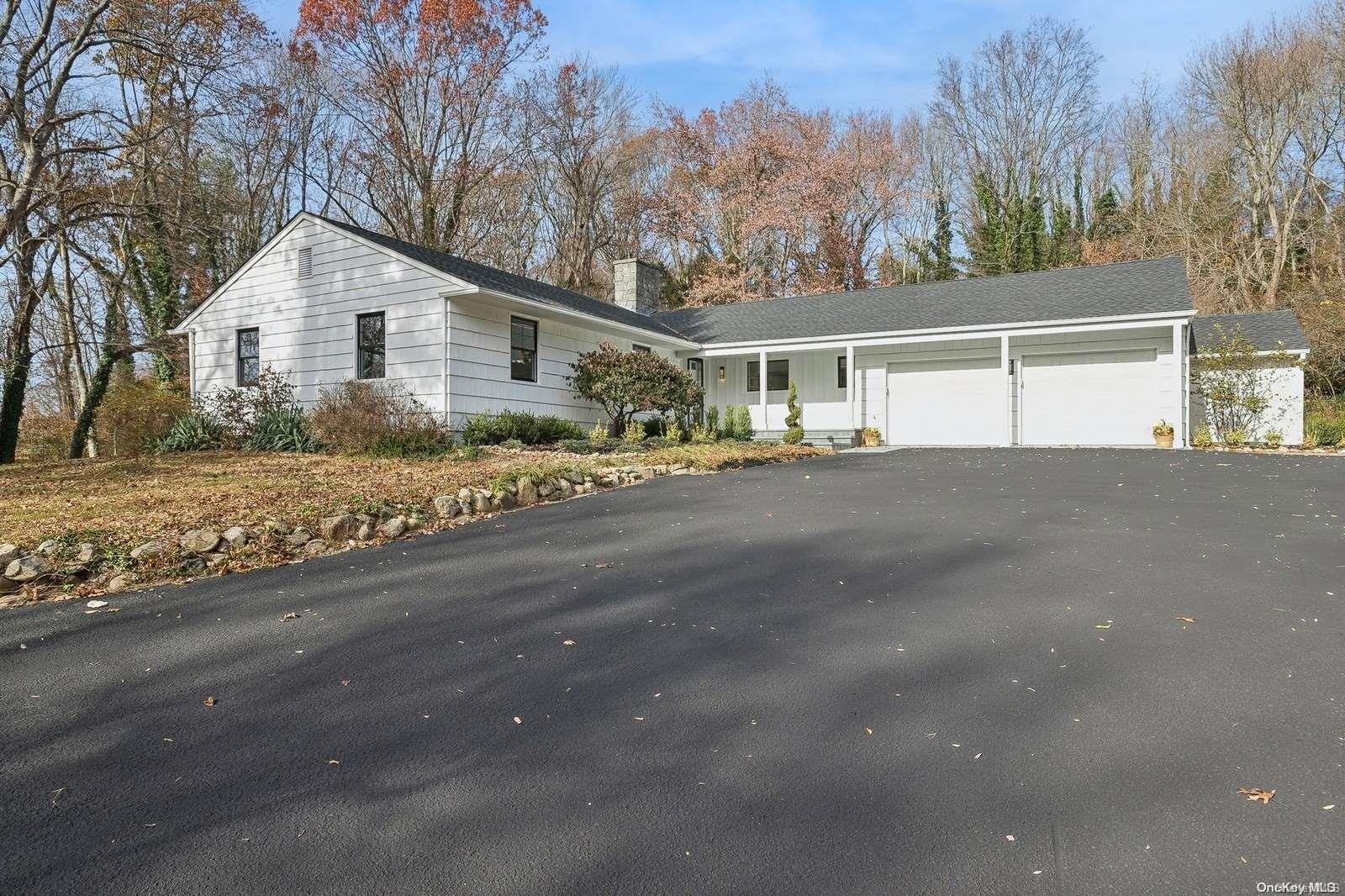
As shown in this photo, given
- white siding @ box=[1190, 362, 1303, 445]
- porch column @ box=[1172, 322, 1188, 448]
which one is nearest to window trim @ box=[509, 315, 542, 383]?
porch column @ box=[1172, 322, 1188, 448]

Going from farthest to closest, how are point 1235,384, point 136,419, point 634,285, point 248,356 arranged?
point 634,285 < point 1235,384 < point 248,356 < point 136,419

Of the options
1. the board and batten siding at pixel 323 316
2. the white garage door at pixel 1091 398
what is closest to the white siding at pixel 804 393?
the white garage door at pixel 1091 398

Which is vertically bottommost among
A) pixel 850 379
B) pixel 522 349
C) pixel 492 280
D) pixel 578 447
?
pixel 578 447

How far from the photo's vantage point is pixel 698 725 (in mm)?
3012

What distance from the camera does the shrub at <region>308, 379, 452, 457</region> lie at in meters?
11.9

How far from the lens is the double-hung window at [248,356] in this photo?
51.8 feet

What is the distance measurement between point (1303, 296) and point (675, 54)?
762 inches

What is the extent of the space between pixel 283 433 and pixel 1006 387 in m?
14.7

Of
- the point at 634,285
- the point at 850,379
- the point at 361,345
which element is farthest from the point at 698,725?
the point at 634,285

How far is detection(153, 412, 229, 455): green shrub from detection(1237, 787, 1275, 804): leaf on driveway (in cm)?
1565

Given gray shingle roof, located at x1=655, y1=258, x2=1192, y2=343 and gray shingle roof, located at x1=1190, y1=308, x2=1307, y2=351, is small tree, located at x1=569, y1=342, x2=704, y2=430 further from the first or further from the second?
gray shingle roof, located at x1=1190, y1=308, x2=1307, y2=351

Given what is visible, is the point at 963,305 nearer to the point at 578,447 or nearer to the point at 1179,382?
the point at 1179,382

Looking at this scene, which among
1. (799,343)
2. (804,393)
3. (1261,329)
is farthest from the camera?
(804,393)

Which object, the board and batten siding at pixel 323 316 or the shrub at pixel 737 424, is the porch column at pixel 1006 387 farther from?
the board and batten siding at pixel 323 316
